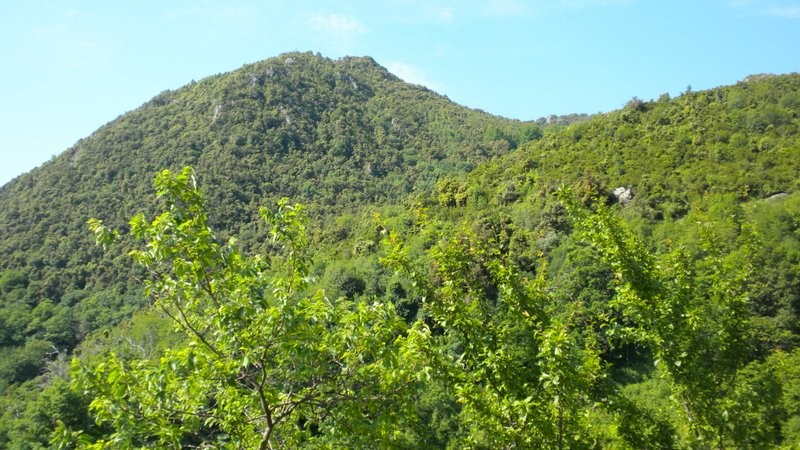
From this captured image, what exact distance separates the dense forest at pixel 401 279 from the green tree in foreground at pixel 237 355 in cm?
4

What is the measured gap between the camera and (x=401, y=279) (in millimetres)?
50844

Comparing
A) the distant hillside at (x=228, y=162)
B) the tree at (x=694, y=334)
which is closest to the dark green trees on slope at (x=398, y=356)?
the tree at (x=694, y=334)

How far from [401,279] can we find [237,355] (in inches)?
1784

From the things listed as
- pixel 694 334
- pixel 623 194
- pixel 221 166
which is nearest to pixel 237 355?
pixel 694 334

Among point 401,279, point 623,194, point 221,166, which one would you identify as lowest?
point 401,279

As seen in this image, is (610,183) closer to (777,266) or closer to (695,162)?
(695,162)

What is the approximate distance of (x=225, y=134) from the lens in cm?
11619

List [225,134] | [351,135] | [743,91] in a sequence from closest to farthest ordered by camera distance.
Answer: [743,91], [225,134], [351,135]

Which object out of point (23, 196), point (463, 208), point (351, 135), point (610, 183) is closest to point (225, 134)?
point (351, 135)

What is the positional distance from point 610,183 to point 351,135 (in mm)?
84548

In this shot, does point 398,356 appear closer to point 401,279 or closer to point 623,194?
point 401,279

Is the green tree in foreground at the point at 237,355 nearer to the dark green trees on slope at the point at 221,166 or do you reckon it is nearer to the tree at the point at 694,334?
the tree at the point at 694,334

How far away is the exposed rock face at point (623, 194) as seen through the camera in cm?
5337

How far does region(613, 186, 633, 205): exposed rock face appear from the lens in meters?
53.4
